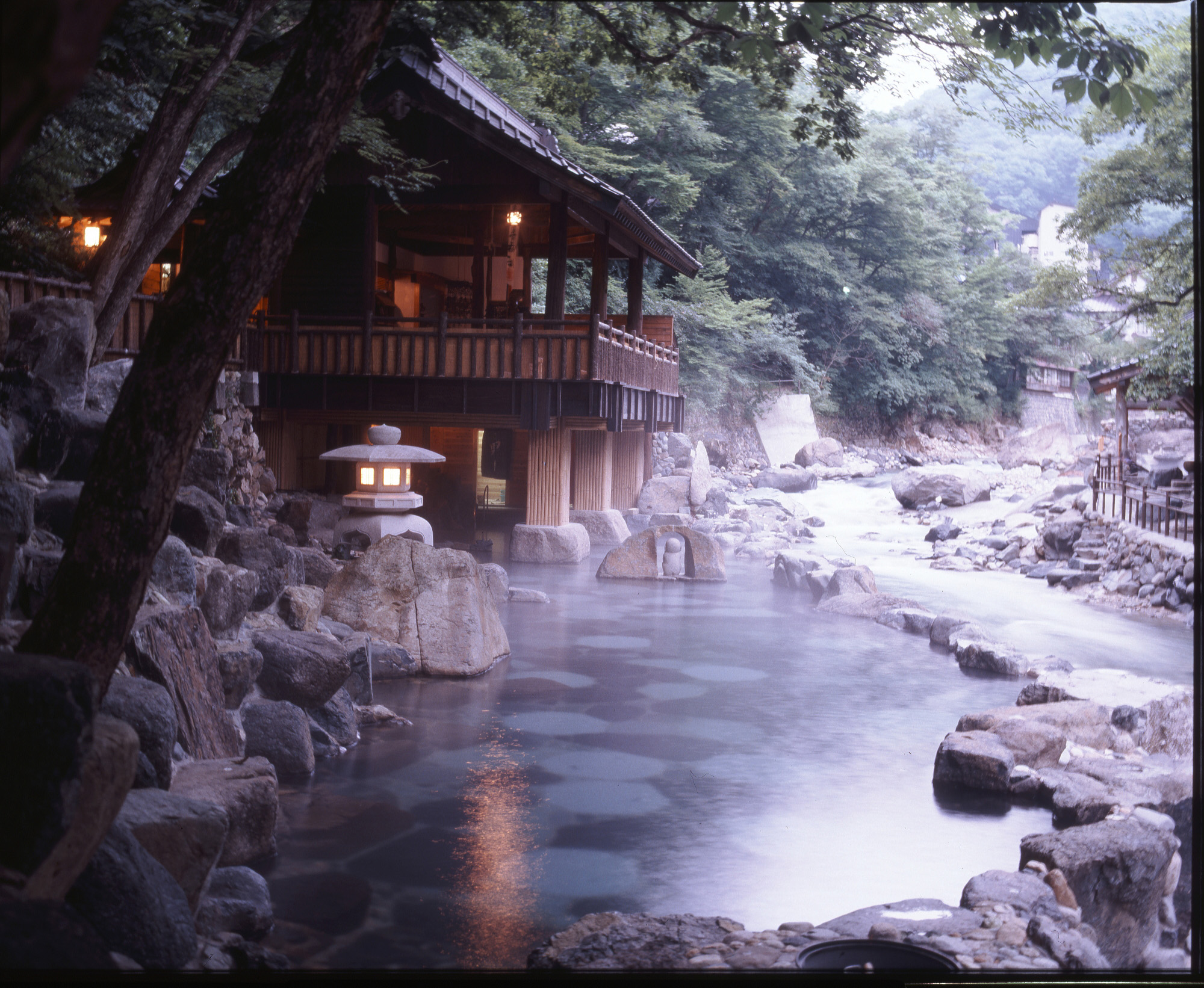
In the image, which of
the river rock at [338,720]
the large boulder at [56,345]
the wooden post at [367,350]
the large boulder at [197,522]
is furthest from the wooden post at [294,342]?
the river rock at [338,720]

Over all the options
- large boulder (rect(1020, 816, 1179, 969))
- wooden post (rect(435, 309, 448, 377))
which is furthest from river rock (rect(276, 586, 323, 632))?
wooden post (rect(435, 309, 448, 377))

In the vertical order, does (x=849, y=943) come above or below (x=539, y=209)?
below

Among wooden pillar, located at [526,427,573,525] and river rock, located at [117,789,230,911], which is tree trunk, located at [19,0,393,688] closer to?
river rock, located at [117,789,230,911]

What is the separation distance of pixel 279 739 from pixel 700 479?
16.0 meters

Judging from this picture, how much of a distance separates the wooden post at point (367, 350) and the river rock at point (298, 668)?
5.99 m

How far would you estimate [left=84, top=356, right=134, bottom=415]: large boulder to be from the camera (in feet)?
21.7

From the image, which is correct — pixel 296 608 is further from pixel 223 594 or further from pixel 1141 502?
pixel 1141 502

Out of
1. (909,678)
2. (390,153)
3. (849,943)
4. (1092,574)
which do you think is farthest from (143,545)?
(1092,574)

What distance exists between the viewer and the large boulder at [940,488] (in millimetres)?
23188

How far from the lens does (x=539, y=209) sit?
48.1 ft

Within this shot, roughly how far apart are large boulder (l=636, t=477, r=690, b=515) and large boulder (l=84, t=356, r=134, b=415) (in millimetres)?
14192

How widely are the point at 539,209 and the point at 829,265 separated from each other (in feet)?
19.5

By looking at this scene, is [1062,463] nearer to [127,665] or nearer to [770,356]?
[770,356]

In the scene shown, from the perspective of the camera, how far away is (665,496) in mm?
20828
